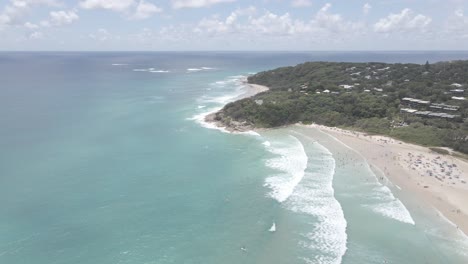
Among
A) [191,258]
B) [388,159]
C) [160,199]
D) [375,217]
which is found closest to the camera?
[191,258]

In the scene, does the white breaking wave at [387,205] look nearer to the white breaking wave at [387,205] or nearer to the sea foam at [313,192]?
the white breaking wave at [387,205]

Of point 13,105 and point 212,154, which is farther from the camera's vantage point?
point 13,105

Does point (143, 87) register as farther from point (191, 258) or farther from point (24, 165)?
point (191, 258)

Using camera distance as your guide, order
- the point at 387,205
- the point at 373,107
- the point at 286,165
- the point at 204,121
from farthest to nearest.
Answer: the point at 204,121 < the point at 373,107 < the point at 286,165 < the point at 387,205

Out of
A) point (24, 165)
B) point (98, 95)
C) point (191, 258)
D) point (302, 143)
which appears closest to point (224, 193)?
point (191, 258)

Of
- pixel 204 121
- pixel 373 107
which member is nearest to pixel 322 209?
pixel 204 121

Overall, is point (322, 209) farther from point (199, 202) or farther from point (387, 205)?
point (199, 202)
